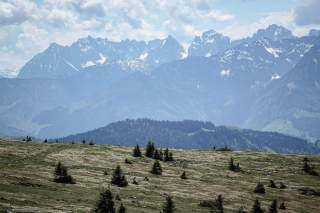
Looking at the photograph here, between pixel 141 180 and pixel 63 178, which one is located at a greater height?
pixel 63 178

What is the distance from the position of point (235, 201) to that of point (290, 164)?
4638cm

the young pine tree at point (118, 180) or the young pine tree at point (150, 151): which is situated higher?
the young pine tree at point (150, 151)

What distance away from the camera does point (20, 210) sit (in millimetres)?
45562

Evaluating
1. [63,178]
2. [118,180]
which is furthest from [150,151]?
[63,178]

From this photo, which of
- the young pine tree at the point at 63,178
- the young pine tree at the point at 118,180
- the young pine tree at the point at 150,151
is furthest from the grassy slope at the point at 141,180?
the young pine tree at the point at 150,151

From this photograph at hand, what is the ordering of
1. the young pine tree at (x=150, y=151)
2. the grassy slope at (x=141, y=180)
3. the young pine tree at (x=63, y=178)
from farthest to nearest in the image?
the young pine tree at (x=150, y=151) → the young pine tree at (x=63, y=178) → the grassy slope at (x=141, y=180)

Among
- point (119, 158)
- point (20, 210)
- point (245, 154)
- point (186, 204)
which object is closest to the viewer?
point (20, 210)

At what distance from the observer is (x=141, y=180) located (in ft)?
256

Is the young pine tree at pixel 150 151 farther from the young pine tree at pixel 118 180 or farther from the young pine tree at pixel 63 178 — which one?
the young pine tree at pixel 63 178

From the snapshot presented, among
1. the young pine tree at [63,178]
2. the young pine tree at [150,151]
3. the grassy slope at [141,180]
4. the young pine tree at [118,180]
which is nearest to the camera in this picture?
the grassy slope at [141,180]

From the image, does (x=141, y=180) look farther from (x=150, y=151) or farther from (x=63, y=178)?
(x=150, y=151)

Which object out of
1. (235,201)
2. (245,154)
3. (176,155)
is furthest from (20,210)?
(245,154)

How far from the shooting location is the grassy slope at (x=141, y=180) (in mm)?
56312

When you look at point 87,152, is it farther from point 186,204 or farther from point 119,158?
point 186,204
